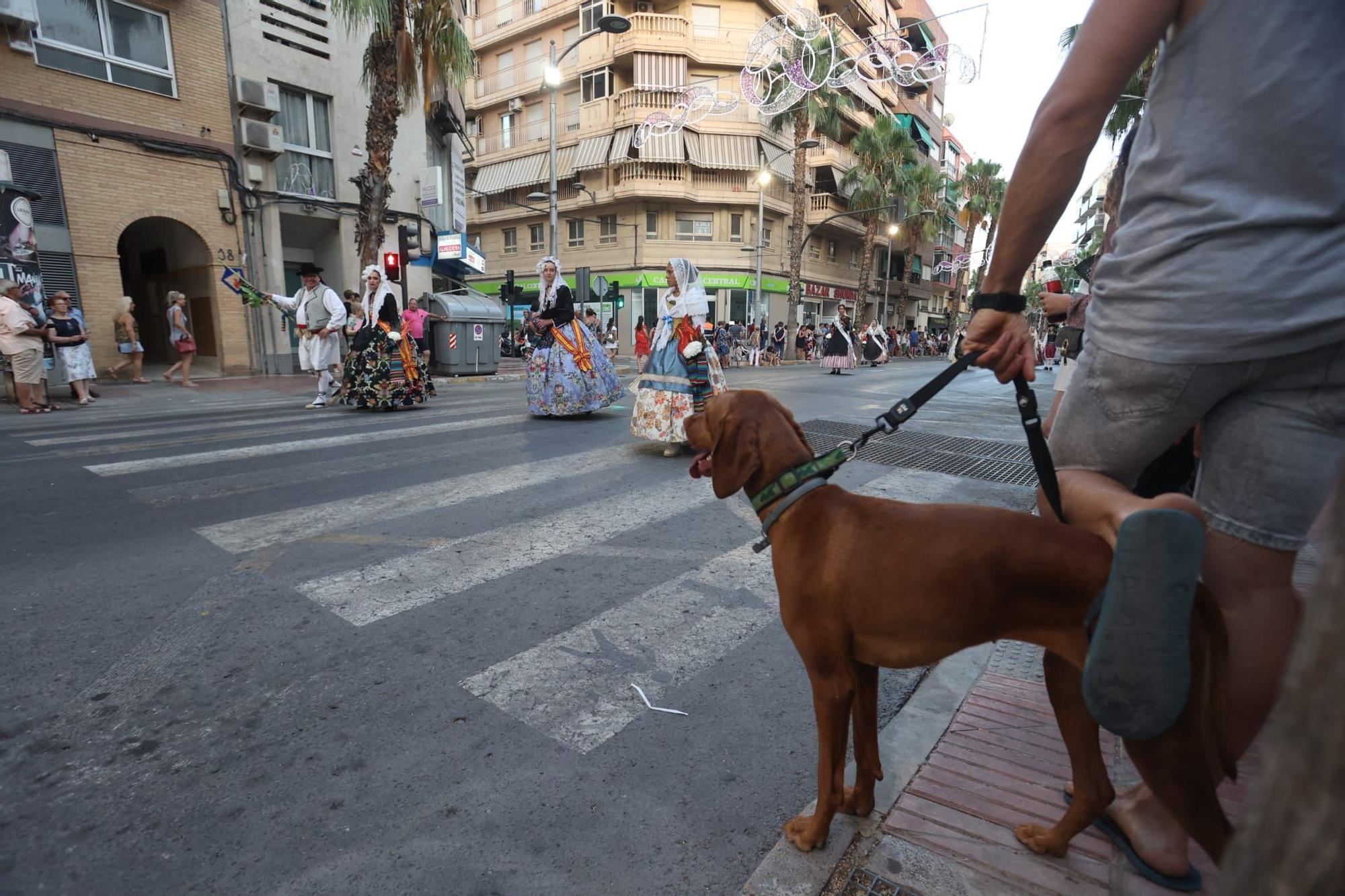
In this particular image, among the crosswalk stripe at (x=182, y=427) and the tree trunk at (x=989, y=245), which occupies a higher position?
the tree trunk at (x=989, y=245)

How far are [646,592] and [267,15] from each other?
786 inches

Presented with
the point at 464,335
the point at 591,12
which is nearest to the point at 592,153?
the point at 591,12

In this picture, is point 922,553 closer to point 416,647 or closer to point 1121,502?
point 1121,502

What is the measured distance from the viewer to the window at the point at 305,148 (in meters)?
17.3

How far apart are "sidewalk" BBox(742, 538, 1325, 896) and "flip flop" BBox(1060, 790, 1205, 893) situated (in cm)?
2

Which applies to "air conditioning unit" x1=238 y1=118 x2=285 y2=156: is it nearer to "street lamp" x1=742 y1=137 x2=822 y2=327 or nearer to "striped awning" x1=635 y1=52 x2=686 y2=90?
"street lamp" x1=742 y1=137 x2=822 y2=327

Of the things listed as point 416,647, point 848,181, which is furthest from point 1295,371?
point 848,181

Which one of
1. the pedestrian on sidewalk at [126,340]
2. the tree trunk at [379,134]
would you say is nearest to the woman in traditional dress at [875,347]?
the tree trunk at [379,134]

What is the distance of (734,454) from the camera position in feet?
6.08

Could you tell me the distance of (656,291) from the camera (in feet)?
111

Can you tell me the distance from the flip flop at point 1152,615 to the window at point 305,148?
800 inches

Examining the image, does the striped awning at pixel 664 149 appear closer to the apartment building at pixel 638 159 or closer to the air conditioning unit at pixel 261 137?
the apartment building at pixel 638 159

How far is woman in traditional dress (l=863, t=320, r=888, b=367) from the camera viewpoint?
95.1 ft

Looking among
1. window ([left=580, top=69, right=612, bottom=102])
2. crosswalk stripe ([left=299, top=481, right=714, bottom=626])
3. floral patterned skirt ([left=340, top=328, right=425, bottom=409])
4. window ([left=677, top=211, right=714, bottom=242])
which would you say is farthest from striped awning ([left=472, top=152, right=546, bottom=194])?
crosswalk stripe ([left=299, top=481, right=714, bottom=626])
